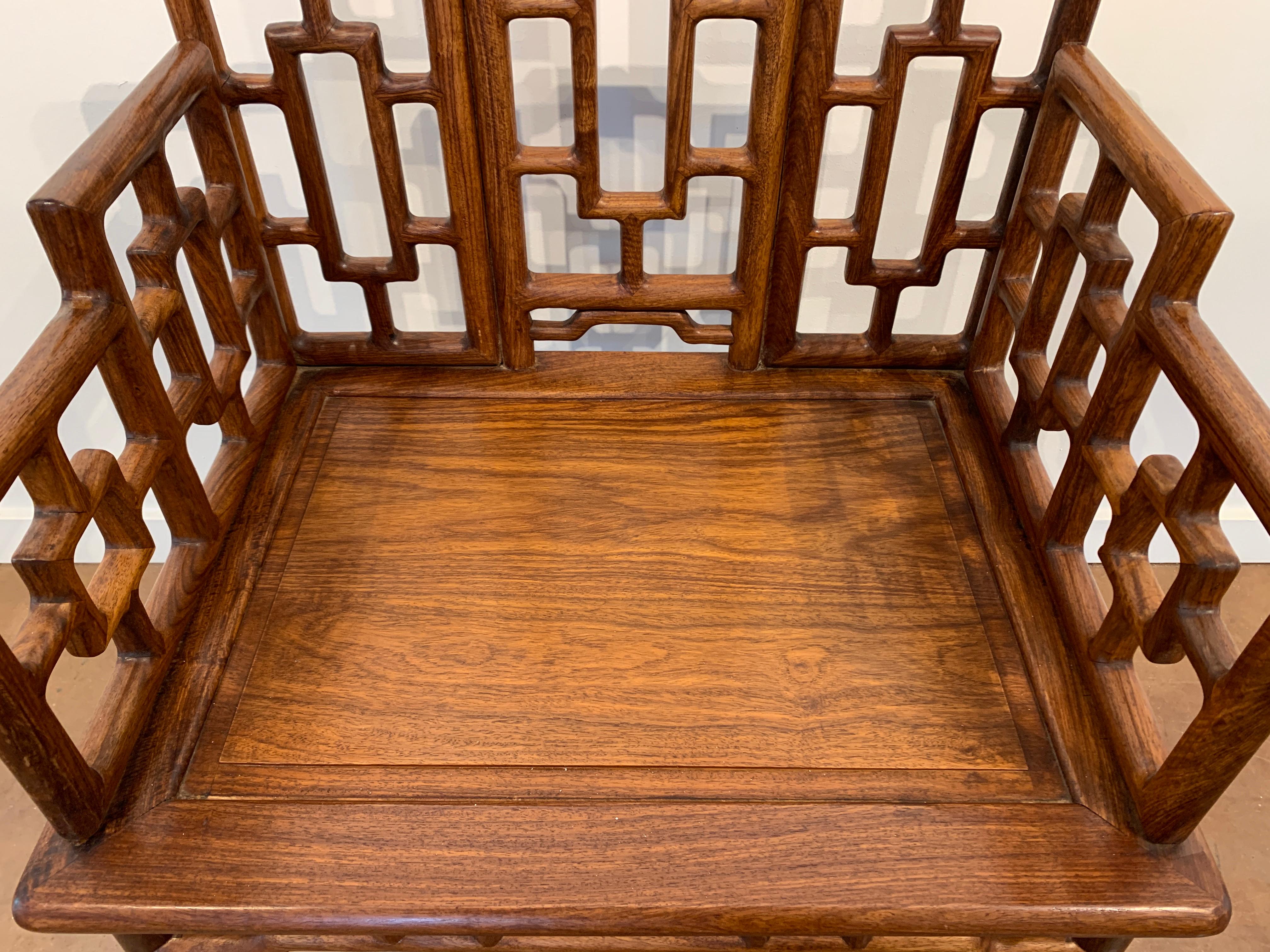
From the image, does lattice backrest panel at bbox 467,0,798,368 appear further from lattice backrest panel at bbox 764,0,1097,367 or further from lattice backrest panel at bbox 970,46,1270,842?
lattice backrest panel at bbox 970,46,1270,842

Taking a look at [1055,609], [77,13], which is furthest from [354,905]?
[77,13]

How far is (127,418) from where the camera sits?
690 mm

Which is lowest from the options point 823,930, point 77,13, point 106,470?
point 823,930

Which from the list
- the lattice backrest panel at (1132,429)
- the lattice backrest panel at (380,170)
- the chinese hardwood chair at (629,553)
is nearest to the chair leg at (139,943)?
the chinese hardwood chair at (629,553)

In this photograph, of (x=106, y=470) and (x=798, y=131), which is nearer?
(x=106, y=470)

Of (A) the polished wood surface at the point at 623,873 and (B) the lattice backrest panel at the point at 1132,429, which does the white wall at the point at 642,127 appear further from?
(A) the polished wood surface at the point at 623,873

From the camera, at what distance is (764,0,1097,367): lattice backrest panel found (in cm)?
79

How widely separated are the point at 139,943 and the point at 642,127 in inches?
31.9

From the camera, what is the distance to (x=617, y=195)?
0.87 meters

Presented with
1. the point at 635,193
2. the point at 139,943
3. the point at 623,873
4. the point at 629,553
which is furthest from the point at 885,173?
the point at 139,943

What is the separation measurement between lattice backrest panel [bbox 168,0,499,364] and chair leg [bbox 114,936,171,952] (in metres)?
0.51

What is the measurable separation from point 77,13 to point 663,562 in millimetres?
768

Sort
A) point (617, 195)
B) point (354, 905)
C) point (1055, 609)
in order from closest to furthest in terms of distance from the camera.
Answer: point (354, 905)
point (1055, 609)
point (617, 195)

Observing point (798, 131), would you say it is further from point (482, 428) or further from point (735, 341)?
point (482, 428)
